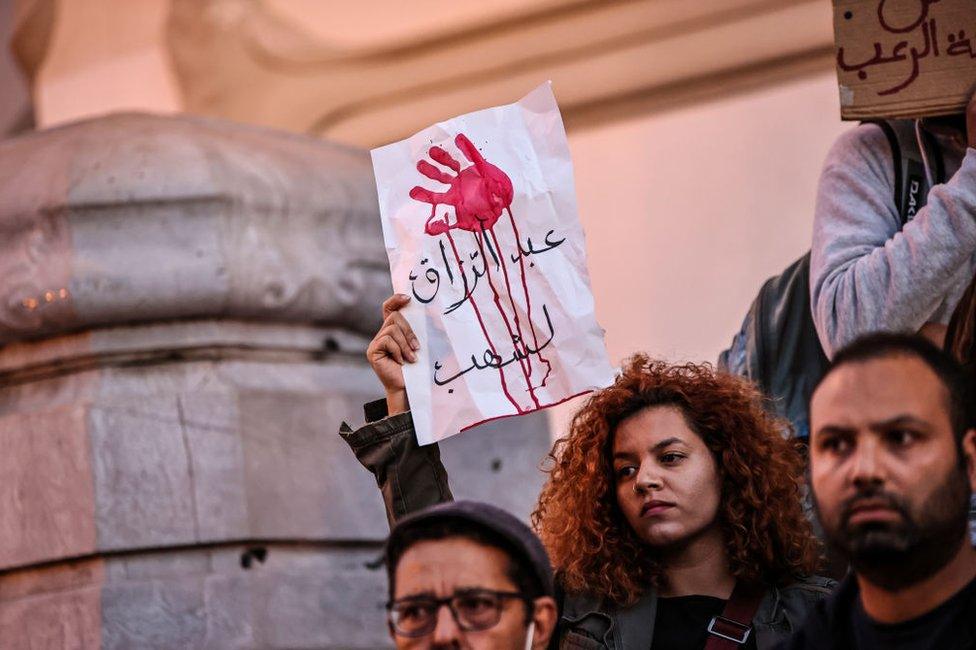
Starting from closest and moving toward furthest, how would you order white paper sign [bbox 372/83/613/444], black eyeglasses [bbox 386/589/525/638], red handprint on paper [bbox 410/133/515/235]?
black eyeglasses [bbox 386/589/525/638] → white paper sign [bbox 372/83/613/444] → red handprint on paper [bbox 410/133/515/235]

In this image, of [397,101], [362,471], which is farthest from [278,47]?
[362,471]

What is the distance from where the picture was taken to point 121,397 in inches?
216

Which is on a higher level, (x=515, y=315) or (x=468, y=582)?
(x=515, y=315)

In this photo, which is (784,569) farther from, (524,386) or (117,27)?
(117,27)

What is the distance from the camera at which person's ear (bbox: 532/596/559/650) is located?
10.8 ft

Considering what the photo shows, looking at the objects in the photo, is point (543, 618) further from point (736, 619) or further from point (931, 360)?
point (931, 360)

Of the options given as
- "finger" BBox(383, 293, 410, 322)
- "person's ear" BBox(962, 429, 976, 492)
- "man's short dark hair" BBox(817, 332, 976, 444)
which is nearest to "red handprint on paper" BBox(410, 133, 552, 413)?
Result: "finger" BBox(383, 293, 410, 322)

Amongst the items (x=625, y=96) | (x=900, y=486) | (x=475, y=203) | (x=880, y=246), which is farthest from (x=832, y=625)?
(x=625, y=96)

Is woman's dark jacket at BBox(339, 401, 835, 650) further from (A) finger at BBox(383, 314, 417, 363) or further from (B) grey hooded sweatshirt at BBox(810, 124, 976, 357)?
(B) grey hooded sweatshirt at BBox(810, 124, 976, 357)

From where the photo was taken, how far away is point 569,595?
13.1 feet

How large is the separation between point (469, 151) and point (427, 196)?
0.44 feet

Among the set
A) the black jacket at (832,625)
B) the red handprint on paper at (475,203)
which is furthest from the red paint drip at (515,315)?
the black jacket at (832,625)

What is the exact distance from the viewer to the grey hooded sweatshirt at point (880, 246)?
3.87m

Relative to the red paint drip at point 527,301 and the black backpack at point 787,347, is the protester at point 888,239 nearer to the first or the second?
the black backpack at point 787,347
